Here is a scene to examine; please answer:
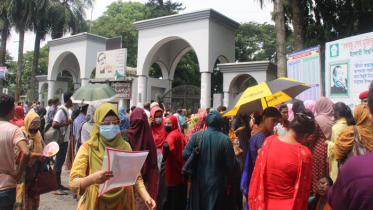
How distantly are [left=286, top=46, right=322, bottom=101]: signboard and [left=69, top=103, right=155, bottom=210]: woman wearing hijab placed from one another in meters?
6.71

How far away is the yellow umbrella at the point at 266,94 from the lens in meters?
3.28

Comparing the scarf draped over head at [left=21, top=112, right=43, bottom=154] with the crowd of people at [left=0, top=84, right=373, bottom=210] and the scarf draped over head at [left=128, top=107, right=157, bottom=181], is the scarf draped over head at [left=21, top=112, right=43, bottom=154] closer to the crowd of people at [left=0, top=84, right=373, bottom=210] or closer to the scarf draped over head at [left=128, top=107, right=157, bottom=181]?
the crowd of people at [left=0, top=84, right=373, bottom=210]

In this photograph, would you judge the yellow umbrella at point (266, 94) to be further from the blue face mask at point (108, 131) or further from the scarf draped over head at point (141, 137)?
the blue face mask at point (108, 131)

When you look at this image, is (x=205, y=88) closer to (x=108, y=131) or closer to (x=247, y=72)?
(x=247, y=72)

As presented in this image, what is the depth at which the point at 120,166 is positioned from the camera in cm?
200

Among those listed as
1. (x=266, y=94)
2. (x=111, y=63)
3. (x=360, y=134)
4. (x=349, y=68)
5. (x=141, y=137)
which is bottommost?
(x=141, y=137)

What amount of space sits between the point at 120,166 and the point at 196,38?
12.4m

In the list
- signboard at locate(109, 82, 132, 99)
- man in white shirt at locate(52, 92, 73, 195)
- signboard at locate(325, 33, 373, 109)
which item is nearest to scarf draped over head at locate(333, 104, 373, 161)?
signboard at locate(325, 33, 373, 109)

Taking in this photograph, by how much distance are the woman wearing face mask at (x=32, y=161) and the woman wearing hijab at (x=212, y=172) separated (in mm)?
1875

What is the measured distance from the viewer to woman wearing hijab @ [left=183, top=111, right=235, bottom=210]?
10.6ft

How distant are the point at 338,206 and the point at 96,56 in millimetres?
19129

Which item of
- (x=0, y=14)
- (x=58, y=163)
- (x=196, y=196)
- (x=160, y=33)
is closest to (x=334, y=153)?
(x=196, y=196)

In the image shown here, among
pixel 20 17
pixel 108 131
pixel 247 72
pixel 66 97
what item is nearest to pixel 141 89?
pixel 247 72

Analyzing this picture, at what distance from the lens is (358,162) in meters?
1.18
